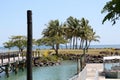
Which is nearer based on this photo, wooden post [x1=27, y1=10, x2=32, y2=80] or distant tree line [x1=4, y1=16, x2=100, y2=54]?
wooden post [x1=27, y1=10, x2=32, y2=80]

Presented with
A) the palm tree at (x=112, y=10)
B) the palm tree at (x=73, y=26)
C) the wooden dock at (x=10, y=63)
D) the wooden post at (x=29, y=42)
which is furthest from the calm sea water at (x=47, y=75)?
the palm tree at (x=73, y=26)

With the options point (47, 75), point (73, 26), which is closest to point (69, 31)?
point (73, 26)

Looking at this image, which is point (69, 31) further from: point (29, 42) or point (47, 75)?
point (29, 42)

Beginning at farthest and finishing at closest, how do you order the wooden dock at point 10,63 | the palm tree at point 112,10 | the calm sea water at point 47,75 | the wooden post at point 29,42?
the calm sea water at point 47,75 < the wooden dock at point 10,63 < the palm tree at point 112,10 < the wooden post at point 29,42

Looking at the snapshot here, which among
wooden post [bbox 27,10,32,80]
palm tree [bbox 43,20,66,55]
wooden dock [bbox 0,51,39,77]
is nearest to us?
wooden post [bbox 27,10,32,80]

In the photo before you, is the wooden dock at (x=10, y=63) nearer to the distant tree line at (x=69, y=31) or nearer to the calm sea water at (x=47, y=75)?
the calm sea water at (x=47, y=75)

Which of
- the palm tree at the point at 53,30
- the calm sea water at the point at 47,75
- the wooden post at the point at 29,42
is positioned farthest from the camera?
the palm tree at the point at 53,30

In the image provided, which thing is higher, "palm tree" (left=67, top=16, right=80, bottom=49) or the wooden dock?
"palm tree" (left=67, top=16, right=80, bottom=49)

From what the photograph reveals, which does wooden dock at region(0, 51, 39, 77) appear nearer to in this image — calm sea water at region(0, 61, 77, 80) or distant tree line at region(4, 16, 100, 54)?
calm sea water at region(0, 61, 77, 80)

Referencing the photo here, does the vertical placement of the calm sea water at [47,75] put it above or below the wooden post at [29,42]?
below

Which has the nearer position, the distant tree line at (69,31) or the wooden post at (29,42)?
the wooden post at (29,42)

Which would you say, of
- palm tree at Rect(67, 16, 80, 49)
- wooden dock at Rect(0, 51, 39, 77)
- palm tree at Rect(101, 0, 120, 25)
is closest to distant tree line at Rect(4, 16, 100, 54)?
palm tree at Rect(67, 16, 80, 49)

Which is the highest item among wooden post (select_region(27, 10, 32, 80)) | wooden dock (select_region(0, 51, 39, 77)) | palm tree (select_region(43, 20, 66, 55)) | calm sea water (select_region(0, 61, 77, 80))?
palm tree (select_region(43, 20, 66, 55))

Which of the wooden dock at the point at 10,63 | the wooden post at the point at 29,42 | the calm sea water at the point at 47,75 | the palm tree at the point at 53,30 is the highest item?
the palm tree at the point at 53,30
